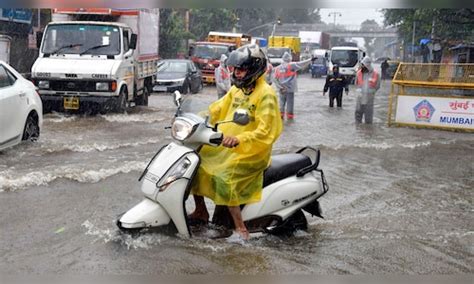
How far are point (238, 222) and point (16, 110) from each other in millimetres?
5383

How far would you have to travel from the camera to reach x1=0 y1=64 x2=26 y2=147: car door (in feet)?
28.3

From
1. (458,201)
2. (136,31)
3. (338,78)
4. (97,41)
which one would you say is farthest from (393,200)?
(338,78)

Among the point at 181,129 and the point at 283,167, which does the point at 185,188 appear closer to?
the point at 181,129

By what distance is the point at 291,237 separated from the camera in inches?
212

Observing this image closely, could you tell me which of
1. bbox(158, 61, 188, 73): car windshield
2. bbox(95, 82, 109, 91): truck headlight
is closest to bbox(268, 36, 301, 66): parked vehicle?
bbox(158, 61, 188, 73): car windshield

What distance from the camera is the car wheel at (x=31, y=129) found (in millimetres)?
9614

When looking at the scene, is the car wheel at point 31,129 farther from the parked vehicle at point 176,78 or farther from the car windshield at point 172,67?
the car windshield at point 172,67

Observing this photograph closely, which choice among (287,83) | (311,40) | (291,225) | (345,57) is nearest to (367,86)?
(287,83)

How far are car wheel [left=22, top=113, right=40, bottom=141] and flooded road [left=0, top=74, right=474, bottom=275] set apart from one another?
0.65 feet

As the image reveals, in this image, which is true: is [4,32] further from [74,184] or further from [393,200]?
→ [393,200]

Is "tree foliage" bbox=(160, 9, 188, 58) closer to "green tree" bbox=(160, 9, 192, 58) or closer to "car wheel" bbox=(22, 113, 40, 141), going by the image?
"green tree" bbox=(160, 9, 192, 58)

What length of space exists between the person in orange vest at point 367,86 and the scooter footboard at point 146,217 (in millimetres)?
10479

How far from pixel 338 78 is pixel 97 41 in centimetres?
836

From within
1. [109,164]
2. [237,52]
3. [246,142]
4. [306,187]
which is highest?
[237,52]
